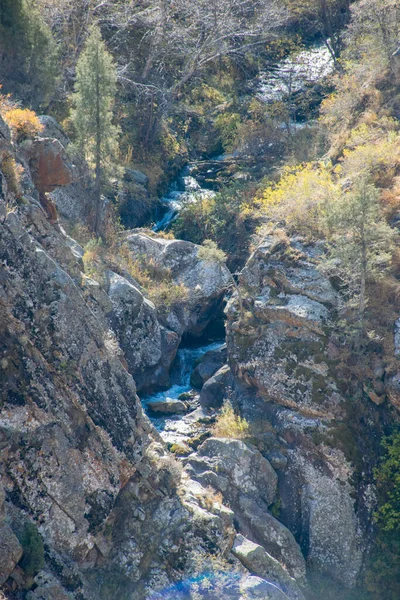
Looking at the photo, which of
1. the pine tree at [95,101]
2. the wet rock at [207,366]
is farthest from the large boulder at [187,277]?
the pine tree at [95,101]

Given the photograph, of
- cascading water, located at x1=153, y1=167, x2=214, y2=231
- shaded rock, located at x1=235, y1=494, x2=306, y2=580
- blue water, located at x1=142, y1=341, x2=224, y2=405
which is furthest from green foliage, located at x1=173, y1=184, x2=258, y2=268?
shaded rock, located at x1=235, y1=494, x2=306, y2=580

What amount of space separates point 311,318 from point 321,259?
9.27 feet

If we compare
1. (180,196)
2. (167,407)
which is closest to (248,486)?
(167,407)

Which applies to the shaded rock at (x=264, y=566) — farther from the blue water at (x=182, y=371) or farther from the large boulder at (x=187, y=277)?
the large boulder at (x=187, y=277)

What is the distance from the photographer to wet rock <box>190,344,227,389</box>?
24.7m

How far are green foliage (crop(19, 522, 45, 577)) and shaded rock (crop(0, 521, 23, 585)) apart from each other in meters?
0.24

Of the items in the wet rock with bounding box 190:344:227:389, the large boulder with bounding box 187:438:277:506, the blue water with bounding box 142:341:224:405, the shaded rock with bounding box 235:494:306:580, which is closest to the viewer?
the shaded rock with bounding box 235:494:306:580

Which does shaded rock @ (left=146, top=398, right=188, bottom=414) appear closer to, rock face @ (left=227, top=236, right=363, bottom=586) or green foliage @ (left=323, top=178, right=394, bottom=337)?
rock face @ (left=227, top=236, right=363, bottom=586)

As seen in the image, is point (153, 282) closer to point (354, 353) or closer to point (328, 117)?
point (354, 353)

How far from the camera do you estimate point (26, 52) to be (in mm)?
32469

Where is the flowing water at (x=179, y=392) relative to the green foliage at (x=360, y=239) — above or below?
below

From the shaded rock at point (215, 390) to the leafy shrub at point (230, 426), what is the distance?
41.0 inches

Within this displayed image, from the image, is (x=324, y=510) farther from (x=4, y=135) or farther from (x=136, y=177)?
(x=136, y=177)

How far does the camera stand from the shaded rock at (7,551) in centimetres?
1189
